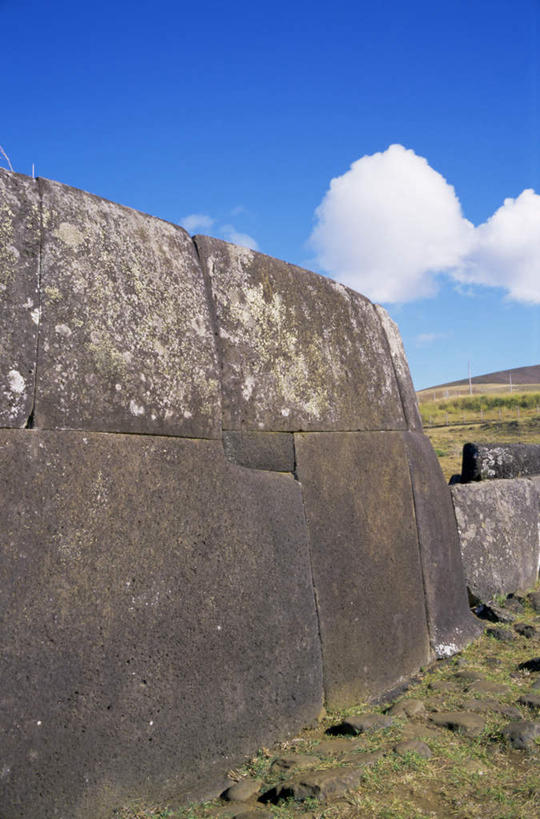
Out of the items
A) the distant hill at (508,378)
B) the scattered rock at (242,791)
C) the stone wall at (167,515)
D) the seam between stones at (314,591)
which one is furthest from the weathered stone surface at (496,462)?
the distant hill at (508,378)

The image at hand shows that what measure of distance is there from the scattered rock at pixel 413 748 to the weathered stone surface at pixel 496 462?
3.20 metres

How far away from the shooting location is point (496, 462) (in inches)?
248

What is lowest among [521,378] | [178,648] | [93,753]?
[93,753]

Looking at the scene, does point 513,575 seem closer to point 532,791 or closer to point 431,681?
Answer: point 431,681

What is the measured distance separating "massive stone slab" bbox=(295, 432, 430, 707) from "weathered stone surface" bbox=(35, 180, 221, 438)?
2.62 ft

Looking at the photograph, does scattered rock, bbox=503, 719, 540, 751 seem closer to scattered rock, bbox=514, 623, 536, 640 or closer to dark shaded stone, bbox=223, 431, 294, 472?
dark shaded stone, bbox=223, 431, 294, 472

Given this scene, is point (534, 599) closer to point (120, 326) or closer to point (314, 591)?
point (314, 591)

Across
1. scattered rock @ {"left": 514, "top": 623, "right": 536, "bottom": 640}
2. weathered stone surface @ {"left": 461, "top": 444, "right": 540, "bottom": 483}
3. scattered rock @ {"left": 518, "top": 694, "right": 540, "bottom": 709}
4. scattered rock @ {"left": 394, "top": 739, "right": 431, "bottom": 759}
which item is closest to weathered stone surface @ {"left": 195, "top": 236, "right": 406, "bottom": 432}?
scattered rock @ {"left": 394, "top": 739, "right": 431, "bottom": 759}

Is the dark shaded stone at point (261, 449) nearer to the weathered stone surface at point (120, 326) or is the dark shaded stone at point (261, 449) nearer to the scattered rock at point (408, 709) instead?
the weathered stone surface at point (120, 326)

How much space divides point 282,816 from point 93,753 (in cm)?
69

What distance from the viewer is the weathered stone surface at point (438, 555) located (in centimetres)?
435

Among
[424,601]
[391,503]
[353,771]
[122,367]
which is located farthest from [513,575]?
[122,367]

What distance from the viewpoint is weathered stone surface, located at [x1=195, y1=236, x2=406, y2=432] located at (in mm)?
3379

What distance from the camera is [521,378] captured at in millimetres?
103062
